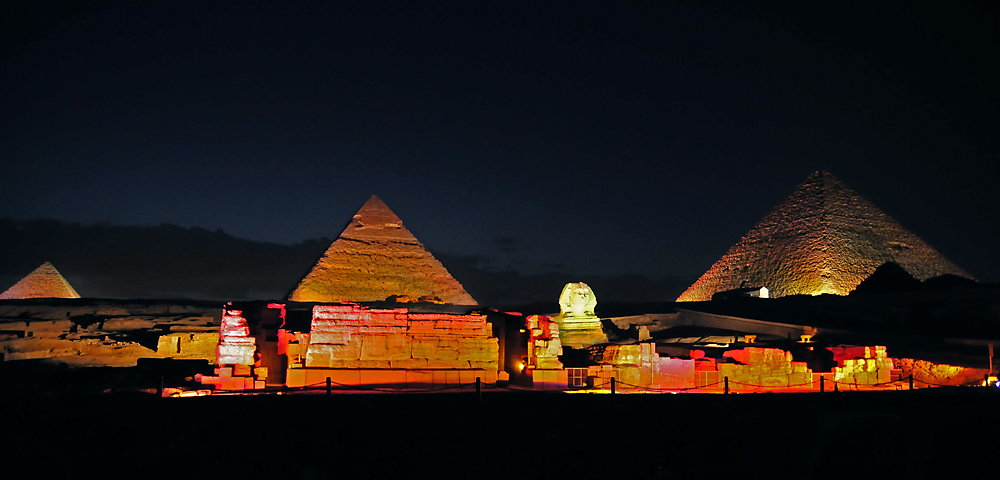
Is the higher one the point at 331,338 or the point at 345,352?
the point at 331,338

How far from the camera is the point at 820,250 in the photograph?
52344mm

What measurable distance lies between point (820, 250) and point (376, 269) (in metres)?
33.5

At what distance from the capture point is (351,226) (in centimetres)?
4647

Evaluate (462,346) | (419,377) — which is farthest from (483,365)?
(419,377)

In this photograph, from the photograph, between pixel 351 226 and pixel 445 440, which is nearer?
pixel 445 440

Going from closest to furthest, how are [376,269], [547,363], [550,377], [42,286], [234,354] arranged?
[234,354] < [550,377] < [547,363] < [42,286] < [376,269]

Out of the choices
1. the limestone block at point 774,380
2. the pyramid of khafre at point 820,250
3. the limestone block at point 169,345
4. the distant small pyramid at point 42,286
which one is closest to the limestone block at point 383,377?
the limestone block at point 774,380

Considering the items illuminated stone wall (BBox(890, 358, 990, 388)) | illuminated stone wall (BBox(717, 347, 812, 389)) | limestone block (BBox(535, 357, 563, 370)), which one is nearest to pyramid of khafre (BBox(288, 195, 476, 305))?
limestone block (BBox(535, 357, 563, 370))

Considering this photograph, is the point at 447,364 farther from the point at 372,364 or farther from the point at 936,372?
the point at 936,372

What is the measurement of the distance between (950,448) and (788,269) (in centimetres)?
5076

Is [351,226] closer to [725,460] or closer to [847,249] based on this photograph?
[847,249]

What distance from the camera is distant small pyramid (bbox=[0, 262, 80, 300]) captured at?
4269cm

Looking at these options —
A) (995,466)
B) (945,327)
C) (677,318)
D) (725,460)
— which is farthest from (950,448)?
(677,318)

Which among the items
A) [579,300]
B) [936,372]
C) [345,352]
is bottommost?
[936,372]
